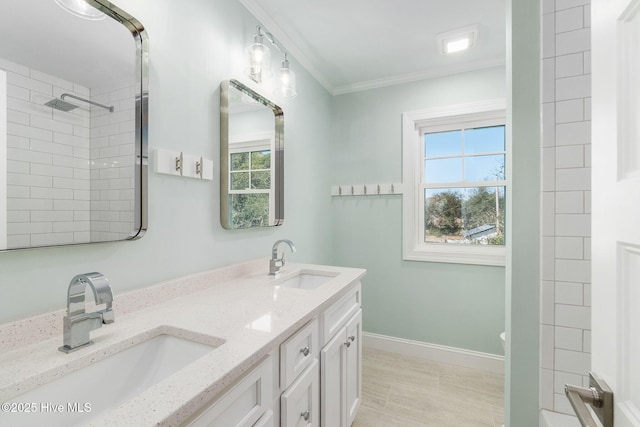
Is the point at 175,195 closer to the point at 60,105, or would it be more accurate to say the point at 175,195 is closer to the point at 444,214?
the point at 60,105

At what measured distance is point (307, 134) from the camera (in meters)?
2.48

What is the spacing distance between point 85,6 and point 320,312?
1.39m

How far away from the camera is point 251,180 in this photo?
175cm

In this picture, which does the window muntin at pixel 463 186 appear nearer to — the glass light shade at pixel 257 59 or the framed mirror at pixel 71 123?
the glass light shade at pixel 257 59

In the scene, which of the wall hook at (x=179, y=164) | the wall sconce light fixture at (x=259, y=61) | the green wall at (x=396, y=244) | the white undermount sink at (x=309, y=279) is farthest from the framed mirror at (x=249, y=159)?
the green wall at (x=396, y=244)

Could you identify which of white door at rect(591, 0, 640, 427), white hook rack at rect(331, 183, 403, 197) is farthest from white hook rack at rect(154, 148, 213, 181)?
white hook rack at rect(331, 183, 403, 197)

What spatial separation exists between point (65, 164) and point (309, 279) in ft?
4.34

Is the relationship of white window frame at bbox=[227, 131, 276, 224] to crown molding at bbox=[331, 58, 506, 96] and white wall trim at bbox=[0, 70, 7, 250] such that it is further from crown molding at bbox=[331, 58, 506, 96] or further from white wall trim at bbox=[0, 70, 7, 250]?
crown molding at bbox=[331, 58, 506, 96]

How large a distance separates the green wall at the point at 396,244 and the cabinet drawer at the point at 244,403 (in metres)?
2.02

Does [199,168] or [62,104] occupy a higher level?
[62,104]

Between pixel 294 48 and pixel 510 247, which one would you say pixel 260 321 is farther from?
pixel 294 48

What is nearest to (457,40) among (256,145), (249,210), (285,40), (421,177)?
(421,177)

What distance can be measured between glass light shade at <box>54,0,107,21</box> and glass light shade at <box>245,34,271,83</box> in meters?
0.77

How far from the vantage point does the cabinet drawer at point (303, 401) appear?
974 mm
